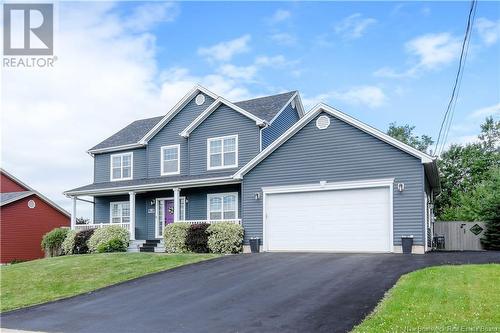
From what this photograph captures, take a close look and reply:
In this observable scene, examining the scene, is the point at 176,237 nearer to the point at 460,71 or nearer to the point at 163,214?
the point at 163,214

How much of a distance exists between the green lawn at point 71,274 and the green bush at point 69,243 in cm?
400

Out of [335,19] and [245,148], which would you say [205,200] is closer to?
[245,148]

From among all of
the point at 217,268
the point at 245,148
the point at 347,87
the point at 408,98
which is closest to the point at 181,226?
the point at 245,148

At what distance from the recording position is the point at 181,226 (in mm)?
23609

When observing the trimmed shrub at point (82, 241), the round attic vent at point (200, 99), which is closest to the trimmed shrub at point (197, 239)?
the trimmed shrub at point (82, 241)

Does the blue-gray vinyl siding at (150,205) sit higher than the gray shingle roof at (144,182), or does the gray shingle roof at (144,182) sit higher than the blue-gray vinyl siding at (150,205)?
the gray shingle roof at (144,182)

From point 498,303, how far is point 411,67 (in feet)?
41.3

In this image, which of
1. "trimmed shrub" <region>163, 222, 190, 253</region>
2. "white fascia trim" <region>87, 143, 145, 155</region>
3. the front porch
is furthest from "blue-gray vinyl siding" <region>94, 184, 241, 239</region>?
"white fascia trim" <region>87, 143, 145, 155</region>

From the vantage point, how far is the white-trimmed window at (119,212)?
1112 inches

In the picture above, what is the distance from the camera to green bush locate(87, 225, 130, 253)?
25.4 metres

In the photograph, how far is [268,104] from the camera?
2702cm

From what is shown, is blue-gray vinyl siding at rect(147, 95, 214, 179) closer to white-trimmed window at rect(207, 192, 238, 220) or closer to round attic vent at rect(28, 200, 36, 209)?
white-trimmed window at rect(207, 192, 238, 220)

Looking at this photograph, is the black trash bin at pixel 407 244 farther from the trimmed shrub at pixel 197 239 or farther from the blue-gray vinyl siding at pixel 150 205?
the trimmed shrub at pixel 197 239

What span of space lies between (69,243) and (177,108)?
889 centimetres
